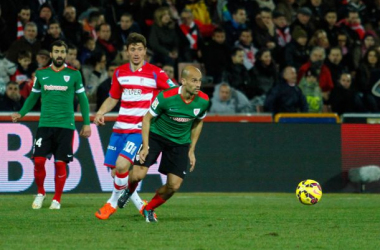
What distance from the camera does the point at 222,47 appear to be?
19812mm

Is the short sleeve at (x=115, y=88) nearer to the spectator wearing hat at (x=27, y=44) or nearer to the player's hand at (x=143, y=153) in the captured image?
the player's hand at (x=143, y=153)

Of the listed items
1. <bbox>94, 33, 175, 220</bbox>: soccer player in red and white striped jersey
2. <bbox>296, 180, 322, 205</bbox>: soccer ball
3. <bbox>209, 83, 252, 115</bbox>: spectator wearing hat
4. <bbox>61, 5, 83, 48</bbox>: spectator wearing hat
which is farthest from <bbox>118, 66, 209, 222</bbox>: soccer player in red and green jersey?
<bbox>61, 5, 83, 48</bbox>: spectator wearing hat

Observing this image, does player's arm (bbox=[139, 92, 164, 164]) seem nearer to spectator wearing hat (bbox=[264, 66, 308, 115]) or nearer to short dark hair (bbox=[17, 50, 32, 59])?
short dark hair (bbox=[17, 50, 32, 59])

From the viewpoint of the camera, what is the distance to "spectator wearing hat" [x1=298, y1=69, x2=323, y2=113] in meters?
18.9

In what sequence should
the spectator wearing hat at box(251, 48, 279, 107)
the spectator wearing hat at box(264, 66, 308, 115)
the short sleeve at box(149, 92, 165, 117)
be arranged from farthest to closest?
the spectator wearing hat at box(251, 48, 279, 107), the spectator wearing hat at box(264, 66, 308, 115), the short sleeve at box(149, 92, 165, 117)

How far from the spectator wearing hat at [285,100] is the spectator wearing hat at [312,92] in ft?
1.65

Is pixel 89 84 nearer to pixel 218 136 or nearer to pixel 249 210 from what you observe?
pixel 218 136

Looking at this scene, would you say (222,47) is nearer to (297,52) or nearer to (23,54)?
(297,52)

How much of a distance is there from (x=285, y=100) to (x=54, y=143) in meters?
6.49

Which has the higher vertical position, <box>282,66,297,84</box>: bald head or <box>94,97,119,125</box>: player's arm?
<box>94,97,119,125</box>: player's arm

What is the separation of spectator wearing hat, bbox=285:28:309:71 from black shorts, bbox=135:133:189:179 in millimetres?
10562

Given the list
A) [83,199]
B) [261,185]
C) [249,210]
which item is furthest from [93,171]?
[249,210]

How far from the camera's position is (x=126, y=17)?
63.0 feet

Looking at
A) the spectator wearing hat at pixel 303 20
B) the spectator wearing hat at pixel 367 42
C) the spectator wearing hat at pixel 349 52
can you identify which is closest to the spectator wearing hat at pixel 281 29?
the spectator wearing hat at pixel 303 20
